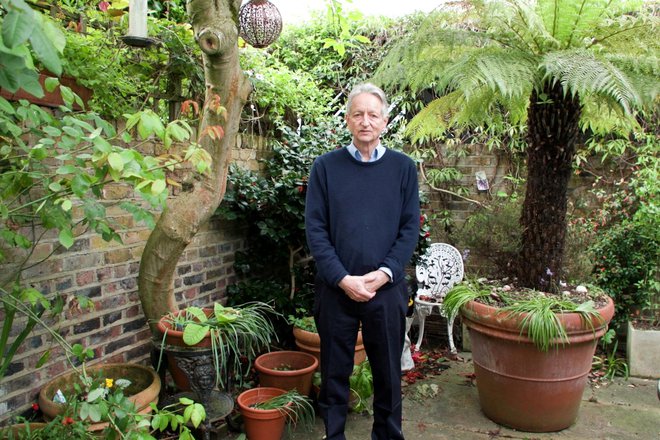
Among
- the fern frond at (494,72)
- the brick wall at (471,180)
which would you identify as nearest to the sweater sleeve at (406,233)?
the fern frond at (494,72)

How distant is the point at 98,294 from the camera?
2.48m

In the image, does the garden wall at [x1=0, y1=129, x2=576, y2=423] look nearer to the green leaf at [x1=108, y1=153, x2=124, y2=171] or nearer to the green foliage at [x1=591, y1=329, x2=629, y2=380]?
the green leaf at [x1=108, y1=153, x2=124, y2=171]

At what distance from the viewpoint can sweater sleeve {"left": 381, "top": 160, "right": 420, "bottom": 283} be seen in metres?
2.29

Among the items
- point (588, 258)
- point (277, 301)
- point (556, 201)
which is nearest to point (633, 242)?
point (588, 258)

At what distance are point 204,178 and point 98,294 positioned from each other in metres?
0.76

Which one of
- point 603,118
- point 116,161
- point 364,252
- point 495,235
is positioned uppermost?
point 603,118

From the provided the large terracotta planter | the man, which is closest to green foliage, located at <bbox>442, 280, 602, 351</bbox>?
the man

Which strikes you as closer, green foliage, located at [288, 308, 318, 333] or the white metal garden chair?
green foliage, located at [288, 308, 318, 333]

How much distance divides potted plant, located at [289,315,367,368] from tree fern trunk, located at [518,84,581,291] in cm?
111

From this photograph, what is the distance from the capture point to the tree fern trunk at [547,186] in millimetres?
2975

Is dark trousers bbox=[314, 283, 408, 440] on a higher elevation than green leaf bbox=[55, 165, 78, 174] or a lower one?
lower

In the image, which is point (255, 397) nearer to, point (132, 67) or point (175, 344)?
point (175, 344)

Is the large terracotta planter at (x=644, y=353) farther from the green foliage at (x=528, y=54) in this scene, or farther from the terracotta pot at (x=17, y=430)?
the terracotta pot at (x=17, y=430)

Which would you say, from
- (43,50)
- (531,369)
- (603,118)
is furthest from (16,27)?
(603,118)
